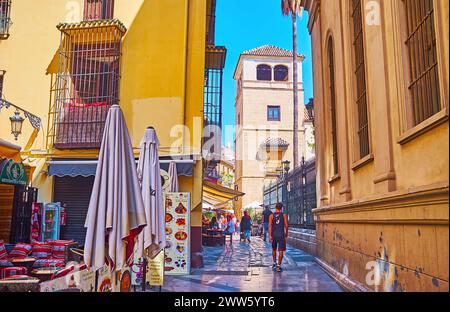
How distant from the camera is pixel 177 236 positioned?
9414 millimetres

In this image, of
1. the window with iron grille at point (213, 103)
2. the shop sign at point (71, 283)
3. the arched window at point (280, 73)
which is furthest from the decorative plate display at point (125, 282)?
the arched window at point (280, 73)

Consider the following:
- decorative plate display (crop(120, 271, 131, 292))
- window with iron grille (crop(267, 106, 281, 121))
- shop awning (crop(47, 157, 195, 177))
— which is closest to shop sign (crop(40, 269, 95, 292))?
decorative plate display (crop(120, 271, 131, 292))

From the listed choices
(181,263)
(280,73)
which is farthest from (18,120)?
(280,73)

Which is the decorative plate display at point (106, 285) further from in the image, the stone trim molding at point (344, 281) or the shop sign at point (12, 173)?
the shop sign at point (12, 173)

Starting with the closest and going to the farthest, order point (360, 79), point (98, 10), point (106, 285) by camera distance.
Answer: point (106, 285), point (360, 79), point (98, 10)

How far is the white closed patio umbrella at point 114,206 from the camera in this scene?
4984 millimetres

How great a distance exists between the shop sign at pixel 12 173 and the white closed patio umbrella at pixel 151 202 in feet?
9.36

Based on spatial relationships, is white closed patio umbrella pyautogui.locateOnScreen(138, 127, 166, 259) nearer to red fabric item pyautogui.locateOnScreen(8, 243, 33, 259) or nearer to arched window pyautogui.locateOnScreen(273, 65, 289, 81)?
red fabric item pyautogui.locateOnScreen(8, 243, 33, 259)

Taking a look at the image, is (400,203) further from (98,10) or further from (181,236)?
(98,10)

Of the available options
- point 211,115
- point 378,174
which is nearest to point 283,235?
point 378,174

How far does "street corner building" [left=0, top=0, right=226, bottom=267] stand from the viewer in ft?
38.9

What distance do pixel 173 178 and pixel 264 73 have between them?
32.4 meters

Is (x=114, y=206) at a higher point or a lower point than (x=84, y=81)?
lower

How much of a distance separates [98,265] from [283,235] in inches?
246
